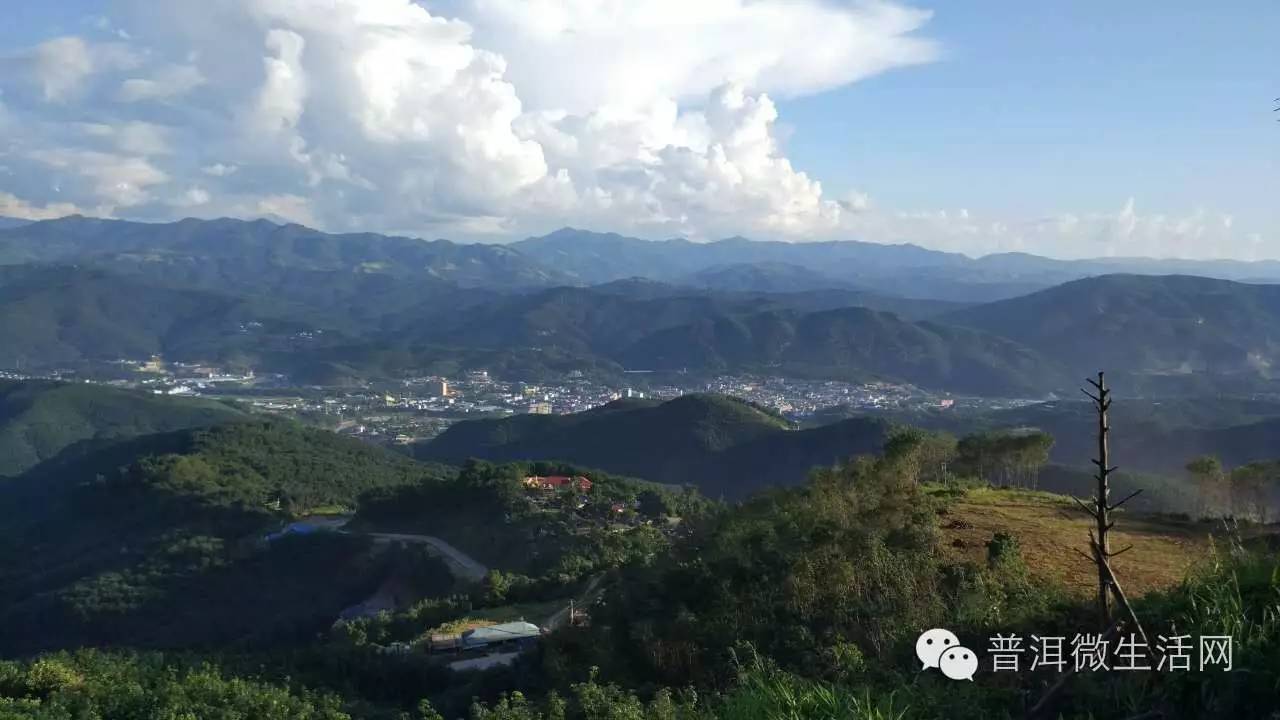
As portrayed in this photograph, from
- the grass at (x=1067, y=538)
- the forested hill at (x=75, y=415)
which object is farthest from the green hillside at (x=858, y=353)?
the grass at (x=1067, y=538)

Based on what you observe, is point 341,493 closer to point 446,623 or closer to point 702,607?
point 446,623

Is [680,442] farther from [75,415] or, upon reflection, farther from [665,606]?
[75,415]

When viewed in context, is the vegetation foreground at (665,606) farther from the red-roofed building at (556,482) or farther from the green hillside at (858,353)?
the green hillside at (858,353)

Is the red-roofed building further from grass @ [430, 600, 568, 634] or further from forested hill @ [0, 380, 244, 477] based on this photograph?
forested hill @ [0, 380, 244, 477]

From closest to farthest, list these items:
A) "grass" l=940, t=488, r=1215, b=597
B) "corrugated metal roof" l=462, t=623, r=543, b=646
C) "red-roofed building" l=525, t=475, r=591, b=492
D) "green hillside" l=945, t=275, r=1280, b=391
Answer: "grass" l=940, t=488, r=1215, b=597, "corrugated metal roof" l=462, t=623, r=543, b=646, "red-roofed building" l=525, t=475, r=591, b=492, "green hillside" l=945, t=275, r=1280, b=391

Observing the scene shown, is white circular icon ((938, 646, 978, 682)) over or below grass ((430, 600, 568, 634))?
over

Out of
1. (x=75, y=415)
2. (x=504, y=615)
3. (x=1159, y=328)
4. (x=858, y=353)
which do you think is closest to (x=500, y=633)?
(x=504, y=615)

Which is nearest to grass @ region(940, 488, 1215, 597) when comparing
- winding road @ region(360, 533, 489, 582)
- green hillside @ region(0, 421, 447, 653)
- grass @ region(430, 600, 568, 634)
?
grass @ region(430, 600, 568, 634)
